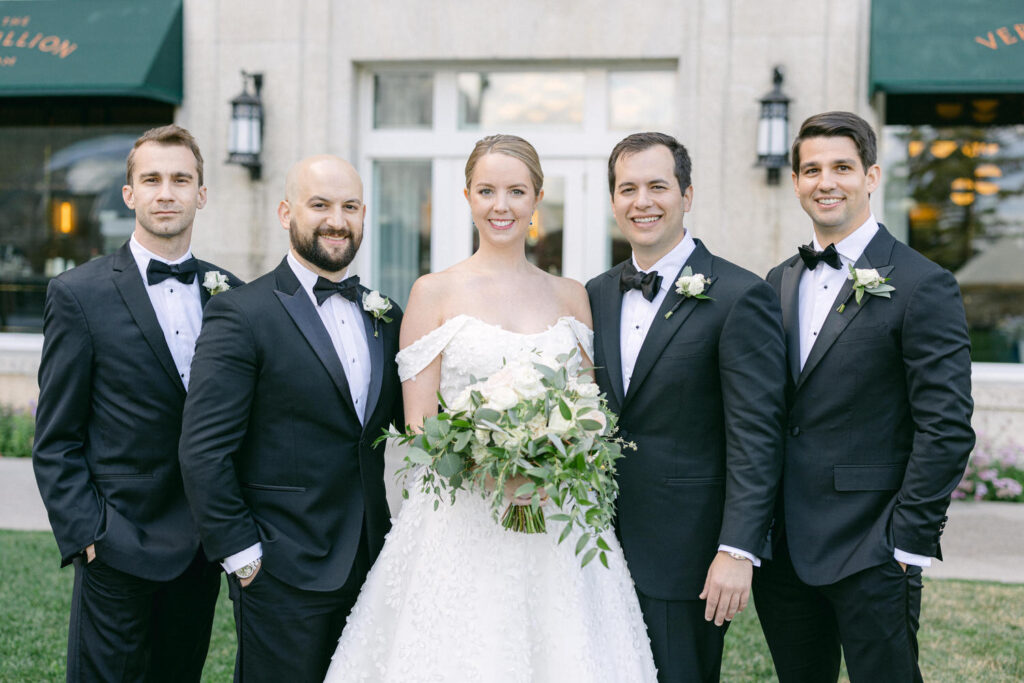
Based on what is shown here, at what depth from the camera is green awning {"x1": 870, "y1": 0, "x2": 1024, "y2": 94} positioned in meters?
8.02

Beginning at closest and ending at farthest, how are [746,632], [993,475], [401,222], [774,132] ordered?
[746,632] < [993,475] < [774,132] < [401,222]

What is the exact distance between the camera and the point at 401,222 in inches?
401

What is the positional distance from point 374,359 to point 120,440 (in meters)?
0.98

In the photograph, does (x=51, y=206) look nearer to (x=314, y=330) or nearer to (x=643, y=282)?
(x=314, y=330)

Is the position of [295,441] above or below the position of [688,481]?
above

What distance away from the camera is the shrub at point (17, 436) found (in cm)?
951

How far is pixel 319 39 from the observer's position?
31.2 feet

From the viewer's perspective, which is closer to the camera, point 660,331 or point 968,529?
point 660,331

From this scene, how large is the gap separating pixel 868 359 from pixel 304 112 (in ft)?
25.2

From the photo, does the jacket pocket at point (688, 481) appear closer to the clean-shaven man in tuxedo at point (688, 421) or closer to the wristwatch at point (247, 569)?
the clean-shaven man in tuxedo at point (688, 421)

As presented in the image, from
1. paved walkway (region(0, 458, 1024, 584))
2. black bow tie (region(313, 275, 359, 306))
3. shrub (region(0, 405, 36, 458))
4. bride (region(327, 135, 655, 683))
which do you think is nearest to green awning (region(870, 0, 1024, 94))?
paved walkway (region(0, 458, 1024, 584))

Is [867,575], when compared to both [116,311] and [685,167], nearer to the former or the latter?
[685,167]

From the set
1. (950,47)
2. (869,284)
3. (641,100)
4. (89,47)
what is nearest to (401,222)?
(641,100)

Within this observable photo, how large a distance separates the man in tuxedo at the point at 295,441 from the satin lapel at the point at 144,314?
28 centimetres
